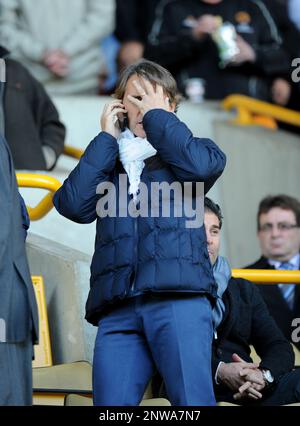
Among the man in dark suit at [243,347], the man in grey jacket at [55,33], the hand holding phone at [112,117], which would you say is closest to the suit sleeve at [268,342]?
the man in dark suit at [243,347]

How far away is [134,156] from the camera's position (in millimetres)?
4895

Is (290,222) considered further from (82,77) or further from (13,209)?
(82,77)

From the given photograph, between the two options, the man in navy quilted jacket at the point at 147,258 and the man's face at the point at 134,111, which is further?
the man's face at the point at 134,111

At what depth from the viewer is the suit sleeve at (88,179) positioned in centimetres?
484

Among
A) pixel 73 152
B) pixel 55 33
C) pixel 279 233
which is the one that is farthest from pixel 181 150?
pixel 55 33

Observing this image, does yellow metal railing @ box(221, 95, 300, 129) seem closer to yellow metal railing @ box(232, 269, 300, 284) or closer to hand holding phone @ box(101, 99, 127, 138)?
yellow metal railing @ box(232, 269, 300, 284)

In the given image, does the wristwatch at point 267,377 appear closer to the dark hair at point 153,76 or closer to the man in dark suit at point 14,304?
the man in dark suit at point 14,304

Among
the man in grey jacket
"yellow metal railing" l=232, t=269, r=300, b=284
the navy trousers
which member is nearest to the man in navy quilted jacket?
the navy trousers

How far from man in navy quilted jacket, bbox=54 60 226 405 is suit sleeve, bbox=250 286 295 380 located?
0.70 m

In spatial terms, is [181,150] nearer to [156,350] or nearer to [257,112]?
[156,350]

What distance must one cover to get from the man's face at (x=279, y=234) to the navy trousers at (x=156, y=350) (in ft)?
8.04

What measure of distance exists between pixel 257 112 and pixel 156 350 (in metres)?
5.01
